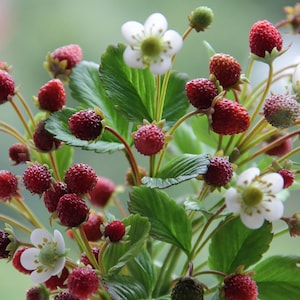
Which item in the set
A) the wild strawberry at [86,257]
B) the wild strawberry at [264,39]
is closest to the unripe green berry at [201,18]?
the wild strawberry at [264,39]

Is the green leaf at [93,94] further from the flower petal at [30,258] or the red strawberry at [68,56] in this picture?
the flower petal at [30,258]

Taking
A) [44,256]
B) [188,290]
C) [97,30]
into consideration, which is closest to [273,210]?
[188,290]

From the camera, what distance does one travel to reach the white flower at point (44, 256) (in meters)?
0.61

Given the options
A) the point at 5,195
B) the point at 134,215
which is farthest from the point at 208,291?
the point at 5,195

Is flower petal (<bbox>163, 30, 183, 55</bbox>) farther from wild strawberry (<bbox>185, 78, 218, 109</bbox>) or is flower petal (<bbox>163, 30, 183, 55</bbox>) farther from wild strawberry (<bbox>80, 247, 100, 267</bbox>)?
wild strawberry (<bbox>80, 247, 100, 267</bbox>)

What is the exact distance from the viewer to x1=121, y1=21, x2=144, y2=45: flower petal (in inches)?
24.0

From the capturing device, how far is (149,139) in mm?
603

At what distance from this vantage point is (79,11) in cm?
127

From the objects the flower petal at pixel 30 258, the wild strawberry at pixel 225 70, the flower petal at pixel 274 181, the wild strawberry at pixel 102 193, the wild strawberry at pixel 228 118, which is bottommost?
the wild strawberry at pixel 102 193

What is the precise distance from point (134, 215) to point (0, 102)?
19 centimetres

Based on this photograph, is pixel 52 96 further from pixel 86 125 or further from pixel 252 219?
pixel 252 219

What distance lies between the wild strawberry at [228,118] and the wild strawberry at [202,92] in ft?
0.03

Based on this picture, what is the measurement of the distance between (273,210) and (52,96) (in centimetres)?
26

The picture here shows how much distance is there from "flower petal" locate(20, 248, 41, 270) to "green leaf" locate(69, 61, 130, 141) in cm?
17
